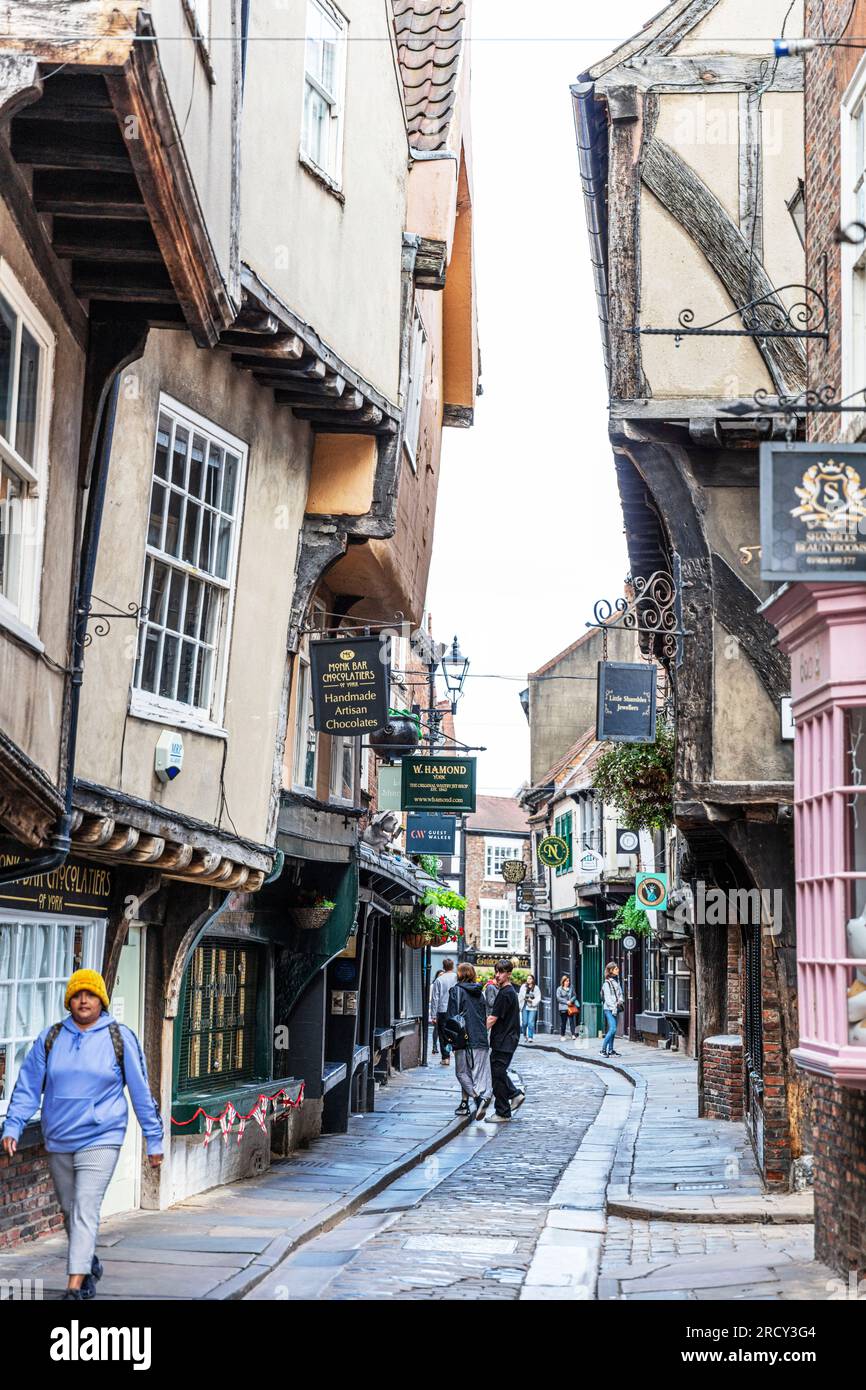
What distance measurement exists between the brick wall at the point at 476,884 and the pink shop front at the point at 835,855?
182 feet

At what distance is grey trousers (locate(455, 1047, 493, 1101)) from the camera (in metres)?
19.8

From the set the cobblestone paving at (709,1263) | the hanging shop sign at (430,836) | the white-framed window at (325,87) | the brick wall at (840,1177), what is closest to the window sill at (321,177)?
the white-framed window at (325,87)

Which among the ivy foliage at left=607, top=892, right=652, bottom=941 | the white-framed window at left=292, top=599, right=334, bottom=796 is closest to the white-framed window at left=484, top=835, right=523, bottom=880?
the ivy foliage at left=607, top=892, right=652, bottom=941

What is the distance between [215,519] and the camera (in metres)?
11.9

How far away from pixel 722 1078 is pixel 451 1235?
861 centimetres

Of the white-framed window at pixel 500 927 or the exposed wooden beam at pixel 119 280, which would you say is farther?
the white-framed window at pixel 500 927

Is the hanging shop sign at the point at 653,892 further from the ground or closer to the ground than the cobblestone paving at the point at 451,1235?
further from the ground

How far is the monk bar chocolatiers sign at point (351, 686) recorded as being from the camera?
1437cm

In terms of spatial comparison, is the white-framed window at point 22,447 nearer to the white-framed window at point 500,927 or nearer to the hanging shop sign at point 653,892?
the hanging shop sign at point 653,892

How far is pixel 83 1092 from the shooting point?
25.9ft

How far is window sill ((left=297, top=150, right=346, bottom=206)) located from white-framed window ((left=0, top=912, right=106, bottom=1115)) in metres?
5.91
